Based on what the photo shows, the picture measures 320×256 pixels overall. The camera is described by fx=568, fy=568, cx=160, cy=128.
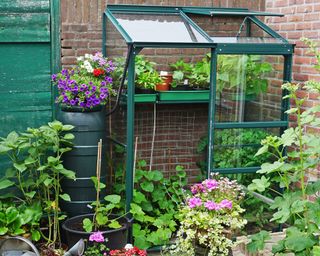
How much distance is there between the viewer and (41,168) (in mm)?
4465

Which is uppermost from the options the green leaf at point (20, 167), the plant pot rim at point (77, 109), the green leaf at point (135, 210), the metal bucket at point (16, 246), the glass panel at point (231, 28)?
the glass panel at point (231, 28)

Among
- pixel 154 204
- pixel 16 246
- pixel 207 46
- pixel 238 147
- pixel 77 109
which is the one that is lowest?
pixel 16 246

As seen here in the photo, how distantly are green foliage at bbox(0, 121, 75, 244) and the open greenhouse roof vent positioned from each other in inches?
39.0

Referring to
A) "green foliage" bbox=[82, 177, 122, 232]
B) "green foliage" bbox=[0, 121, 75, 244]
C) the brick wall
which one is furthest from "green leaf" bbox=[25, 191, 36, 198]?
the brick wall

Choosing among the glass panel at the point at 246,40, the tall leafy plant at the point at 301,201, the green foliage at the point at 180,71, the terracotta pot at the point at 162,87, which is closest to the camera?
the tall leafy plant at the point at 301,201

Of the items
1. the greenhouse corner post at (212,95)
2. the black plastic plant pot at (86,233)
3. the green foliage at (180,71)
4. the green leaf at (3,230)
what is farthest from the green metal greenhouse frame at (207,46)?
the green leaf at (3,230)

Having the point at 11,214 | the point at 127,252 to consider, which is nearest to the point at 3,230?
the point at 11,214

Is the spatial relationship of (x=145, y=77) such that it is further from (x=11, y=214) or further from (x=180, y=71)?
(x=11, y=214)

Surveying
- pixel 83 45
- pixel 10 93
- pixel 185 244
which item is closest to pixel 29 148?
pixel 10 93

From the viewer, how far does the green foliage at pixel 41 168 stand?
14.9ft

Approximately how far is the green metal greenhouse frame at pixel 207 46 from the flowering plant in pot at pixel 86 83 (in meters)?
0.29

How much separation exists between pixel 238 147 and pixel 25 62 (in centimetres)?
205

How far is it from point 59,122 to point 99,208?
30.3 inches

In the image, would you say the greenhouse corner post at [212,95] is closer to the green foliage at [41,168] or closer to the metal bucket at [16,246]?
the green foliage at [41,168]
